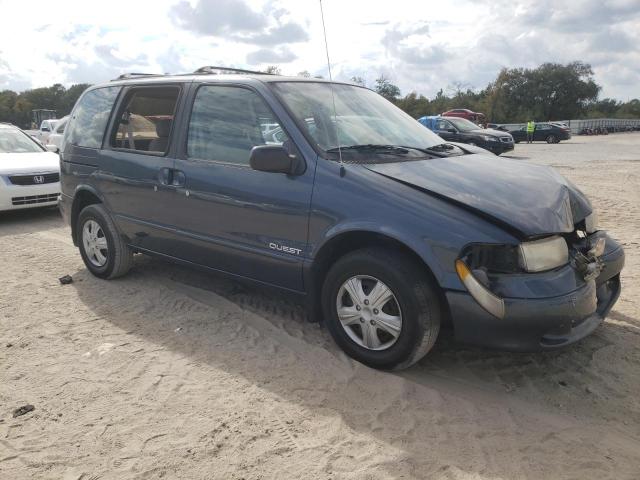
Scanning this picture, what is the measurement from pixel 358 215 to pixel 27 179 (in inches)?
270

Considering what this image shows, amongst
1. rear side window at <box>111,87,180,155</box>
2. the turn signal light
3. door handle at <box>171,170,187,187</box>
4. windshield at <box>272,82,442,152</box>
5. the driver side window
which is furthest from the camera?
the driver side window

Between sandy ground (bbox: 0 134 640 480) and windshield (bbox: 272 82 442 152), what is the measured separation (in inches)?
57.6

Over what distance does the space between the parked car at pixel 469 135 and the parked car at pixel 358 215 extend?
600 inches

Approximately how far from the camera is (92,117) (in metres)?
5.29

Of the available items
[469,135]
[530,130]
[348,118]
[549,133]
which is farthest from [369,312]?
[549,133]

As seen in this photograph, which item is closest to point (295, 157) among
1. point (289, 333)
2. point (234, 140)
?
point (234, 140)

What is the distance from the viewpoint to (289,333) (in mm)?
4012

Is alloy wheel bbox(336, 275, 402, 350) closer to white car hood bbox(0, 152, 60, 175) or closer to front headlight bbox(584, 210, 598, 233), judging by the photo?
front headlight bbox(584, 210, 598, 233)

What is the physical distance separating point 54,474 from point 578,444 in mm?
2551

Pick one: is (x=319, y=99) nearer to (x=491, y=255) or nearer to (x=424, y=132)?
(x=424, y=132)

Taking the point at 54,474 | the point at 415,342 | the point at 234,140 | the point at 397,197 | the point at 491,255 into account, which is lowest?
the point at 54,474

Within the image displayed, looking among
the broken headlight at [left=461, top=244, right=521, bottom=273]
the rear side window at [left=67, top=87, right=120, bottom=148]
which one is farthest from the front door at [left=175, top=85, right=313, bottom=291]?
the rear side window at [left=67, top=87, right=120, bottom=148]

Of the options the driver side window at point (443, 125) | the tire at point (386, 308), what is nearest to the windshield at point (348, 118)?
the tire at point (386, 308)

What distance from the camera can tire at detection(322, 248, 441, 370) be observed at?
3.09 meters
